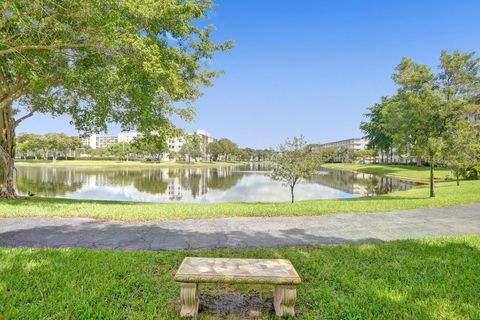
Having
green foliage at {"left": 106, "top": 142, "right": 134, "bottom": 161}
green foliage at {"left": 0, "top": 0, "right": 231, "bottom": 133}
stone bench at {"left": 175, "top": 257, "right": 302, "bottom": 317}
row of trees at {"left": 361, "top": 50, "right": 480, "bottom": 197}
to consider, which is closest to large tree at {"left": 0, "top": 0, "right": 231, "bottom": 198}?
green foliage at {"left": 0, "top": 0, "right": 231, "bottom": 133}

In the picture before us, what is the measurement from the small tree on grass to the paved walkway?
6.94m

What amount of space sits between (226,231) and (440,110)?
15765 mm

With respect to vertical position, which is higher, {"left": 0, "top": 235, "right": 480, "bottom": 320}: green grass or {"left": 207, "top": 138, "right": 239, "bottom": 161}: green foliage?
{"left": 207, "top": 138, "right": 239, "bottom": 161}: green foliage

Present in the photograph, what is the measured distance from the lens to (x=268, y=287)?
457cm

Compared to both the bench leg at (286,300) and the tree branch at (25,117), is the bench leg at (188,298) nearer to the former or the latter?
the bench leg at (286,300)

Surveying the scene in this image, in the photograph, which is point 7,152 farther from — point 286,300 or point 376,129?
point 376,129

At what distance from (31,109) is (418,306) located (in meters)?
21.3

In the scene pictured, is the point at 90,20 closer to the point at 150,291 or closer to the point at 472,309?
the point at 150,291

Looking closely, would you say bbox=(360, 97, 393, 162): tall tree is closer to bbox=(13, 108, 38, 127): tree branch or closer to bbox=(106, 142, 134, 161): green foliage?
bbox=(13, 108, 38, 127): tree branch

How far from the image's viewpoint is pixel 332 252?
599 cm

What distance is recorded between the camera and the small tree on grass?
1714 centimetres

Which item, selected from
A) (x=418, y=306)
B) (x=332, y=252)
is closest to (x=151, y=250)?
(x=332, y=252)

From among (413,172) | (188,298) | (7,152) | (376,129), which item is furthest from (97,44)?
(376,129)

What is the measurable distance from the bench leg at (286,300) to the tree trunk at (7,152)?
54.2 ft
